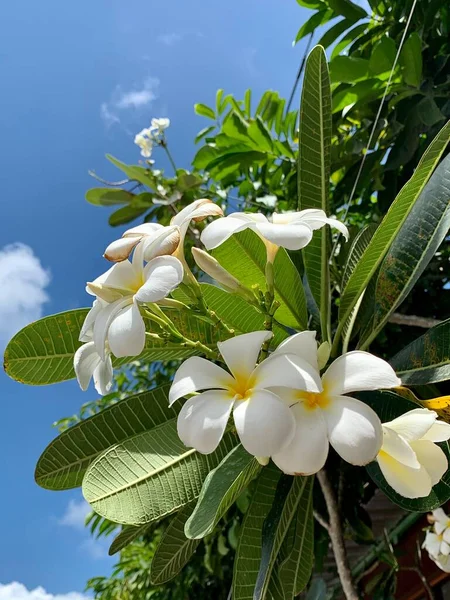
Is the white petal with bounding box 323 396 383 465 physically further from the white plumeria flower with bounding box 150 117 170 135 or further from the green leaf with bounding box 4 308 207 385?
the white plumeria flower with bounding box 150 117 170 135

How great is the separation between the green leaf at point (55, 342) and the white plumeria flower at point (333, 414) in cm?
22

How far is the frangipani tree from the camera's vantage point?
36 centimetres

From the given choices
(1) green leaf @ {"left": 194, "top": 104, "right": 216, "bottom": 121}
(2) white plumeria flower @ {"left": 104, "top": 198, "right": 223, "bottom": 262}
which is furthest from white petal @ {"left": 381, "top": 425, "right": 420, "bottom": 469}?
(1) green leaf @ {"left": 194, "top": 104, "right": 216, "bottom": 121}

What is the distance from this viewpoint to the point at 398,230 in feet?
1.94

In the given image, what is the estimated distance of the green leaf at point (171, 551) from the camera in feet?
2.17

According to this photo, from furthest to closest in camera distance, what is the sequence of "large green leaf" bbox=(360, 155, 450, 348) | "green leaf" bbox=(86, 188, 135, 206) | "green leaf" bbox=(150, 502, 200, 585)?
"green leaf" bbox=(86, 188, 135, 206) < "green leaf" bbox=(150, 502, 200, 585) < "large green leaf" bbox=(360, 155, 450, 348)

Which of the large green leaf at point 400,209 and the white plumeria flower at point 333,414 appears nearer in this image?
the white plumeria flower at point 333,414

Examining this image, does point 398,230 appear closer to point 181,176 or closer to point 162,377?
point 181,176

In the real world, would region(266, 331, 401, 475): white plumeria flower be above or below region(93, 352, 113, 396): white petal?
below

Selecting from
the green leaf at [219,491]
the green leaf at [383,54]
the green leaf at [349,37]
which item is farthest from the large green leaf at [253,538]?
the green leaf at [349,37]

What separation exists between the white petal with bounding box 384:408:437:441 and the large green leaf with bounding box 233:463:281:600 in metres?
0.24

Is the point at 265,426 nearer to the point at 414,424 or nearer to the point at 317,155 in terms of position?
the point at 414,424

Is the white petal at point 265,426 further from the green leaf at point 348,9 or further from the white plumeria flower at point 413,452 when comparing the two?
the green leaf at point 348,9

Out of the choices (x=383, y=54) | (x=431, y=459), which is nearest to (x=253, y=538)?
(x=431, y=459)
